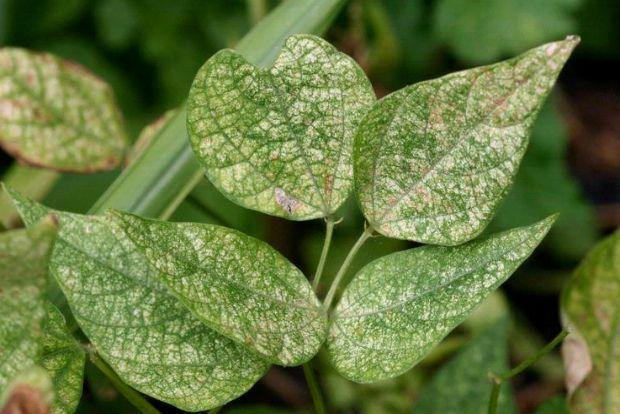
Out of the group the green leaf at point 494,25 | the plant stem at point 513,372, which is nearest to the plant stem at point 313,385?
the plant stem at point 513,372

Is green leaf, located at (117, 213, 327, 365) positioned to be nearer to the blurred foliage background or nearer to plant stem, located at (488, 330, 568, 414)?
plant stem, located at (488, 330, 568, 414)

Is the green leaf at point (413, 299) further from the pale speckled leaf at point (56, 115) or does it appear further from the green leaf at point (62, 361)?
the pale speckled leaf at point (56, 115)

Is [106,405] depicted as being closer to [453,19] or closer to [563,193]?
[453,19]

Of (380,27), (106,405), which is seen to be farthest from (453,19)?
(106,405)

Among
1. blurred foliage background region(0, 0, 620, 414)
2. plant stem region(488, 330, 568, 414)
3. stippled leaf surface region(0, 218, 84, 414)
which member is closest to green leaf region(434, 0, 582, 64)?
blurred foliage background region(0, 0, 620, 414)

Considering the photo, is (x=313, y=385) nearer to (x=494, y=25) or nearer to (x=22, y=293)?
(x=22, y=293)

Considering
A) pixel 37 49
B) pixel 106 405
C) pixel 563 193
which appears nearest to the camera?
pixel 106 405
